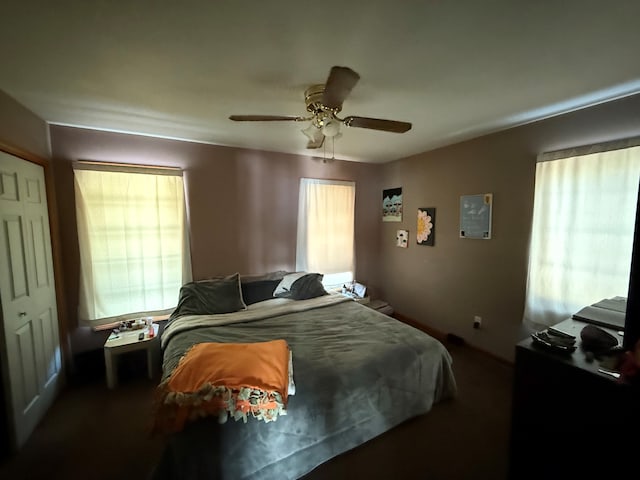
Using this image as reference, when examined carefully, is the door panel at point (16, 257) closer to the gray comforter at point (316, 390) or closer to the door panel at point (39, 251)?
the door panel at point (39, 251)

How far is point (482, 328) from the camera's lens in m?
2.90

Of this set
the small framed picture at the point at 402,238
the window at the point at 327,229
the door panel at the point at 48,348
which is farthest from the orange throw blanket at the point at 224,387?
the small framed picture at the point at 402,238

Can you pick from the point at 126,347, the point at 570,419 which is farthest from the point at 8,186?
the point at 570,419

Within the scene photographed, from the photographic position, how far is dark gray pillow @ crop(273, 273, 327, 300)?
3.09 m

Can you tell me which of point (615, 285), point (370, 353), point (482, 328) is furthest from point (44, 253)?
point (615, 285)

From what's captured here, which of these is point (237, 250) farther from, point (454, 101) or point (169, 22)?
point (454, 101)

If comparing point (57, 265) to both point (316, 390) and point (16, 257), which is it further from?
point (316, 390)

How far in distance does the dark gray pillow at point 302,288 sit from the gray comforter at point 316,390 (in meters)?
0.49

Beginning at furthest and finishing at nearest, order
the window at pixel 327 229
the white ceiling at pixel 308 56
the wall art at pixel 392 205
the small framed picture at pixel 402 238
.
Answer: the wall art at pixel 392 205 → the small framed picture at pixel 402 238 → the window at pixel 327 229 → the white ceiling at pixel 308 56

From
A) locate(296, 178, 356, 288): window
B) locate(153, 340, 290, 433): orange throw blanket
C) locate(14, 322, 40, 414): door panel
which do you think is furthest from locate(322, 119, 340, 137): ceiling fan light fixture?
locate(14, 322, 40, 414): door panel

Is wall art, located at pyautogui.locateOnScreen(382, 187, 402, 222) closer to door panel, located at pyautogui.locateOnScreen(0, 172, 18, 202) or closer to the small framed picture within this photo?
the small framed picture

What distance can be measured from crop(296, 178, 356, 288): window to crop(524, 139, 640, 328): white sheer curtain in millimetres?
2215

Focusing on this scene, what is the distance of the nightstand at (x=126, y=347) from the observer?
2.32 meters

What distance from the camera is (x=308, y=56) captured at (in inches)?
56.2
